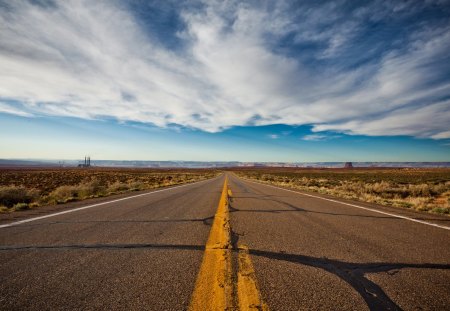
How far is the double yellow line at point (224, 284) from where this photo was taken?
1.90 metres

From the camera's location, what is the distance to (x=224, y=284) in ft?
7.32

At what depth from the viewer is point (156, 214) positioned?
19.6 feet

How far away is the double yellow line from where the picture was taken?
190cm

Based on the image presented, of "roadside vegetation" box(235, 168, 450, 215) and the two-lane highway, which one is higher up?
the two-lane highway

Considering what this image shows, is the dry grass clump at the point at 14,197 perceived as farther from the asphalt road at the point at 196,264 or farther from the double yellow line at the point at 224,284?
the double yellow line at the point at 224,284

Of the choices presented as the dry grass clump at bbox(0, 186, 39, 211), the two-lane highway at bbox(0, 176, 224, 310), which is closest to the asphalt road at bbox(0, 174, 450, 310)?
the two-lane highway at bbox(0, 176, 224, 310)

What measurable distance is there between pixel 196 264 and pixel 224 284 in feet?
1.94

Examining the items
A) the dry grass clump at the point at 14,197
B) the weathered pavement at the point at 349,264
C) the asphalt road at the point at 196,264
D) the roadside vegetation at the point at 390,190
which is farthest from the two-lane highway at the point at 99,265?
the roadside vegetation at the point at 390,190

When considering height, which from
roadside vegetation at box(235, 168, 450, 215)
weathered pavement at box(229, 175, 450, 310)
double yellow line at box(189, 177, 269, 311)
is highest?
double yellow line at box(189, 177, 269, 311)

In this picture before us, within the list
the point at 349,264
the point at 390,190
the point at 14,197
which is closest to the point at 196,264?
the point at 349,264

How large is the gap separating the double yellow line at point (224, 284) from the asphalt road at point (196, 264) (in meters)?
0.08

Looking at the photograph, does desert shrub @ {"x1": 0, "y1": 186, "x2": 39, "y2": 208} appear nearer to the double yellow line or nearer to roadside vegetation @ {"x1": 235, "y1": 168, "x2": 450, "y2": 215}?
→ the double yellow line

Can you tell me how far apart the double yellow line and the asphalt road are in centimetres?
8

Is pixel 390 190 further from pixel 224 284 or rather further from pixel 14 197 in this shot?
pixel 14 197
